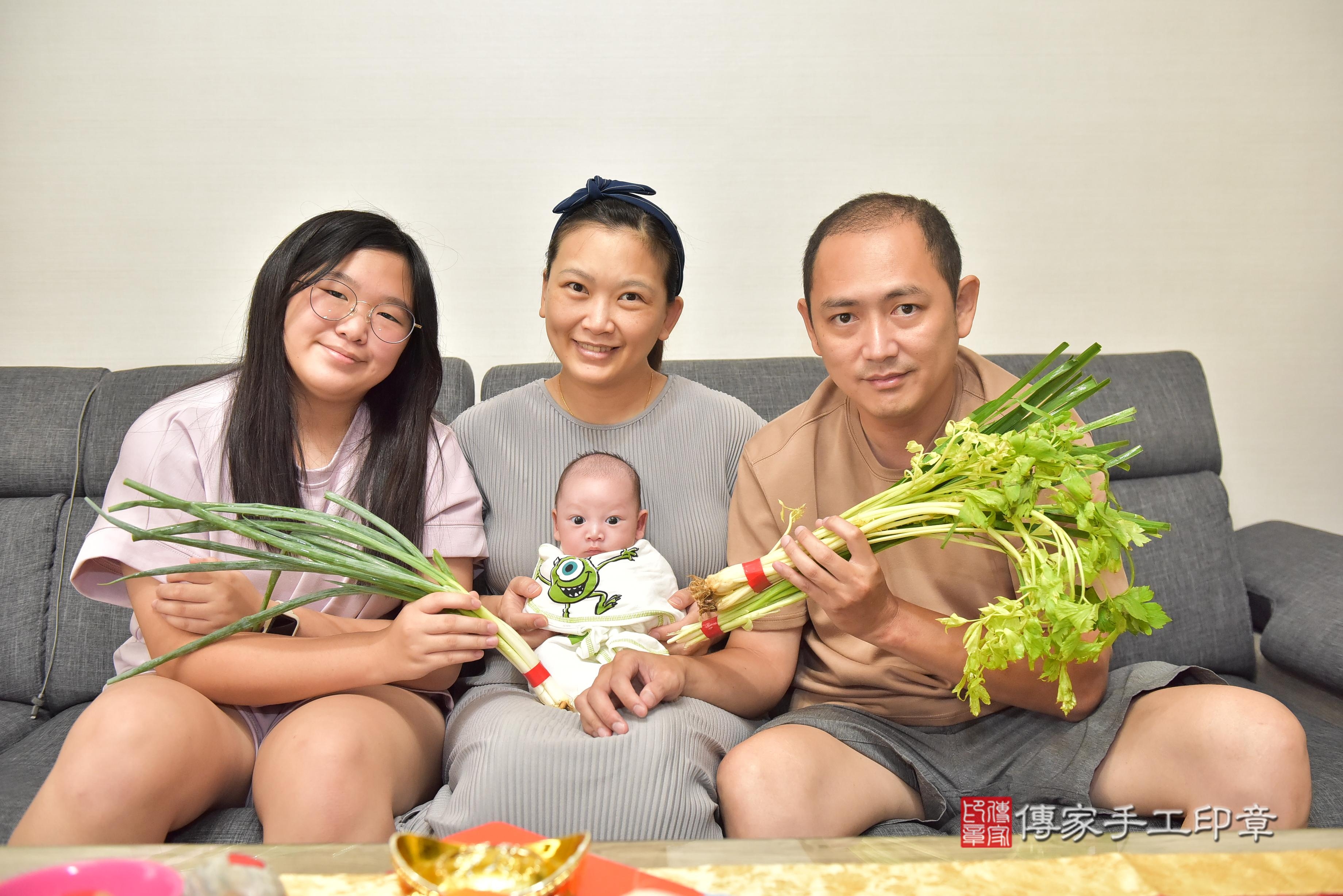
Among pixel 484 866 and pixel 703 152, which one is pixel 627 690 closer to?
pixel 484 866

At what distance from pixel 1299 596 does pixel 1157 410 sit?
20.6 inches

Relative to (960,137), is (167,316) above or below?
below

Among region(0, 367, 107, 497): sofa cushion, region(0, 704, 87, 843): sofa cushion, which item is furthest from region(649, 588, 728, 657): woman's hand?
region(0, 367, 107, 497): sofa cushion

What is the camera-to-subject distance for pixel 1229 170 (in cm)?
262

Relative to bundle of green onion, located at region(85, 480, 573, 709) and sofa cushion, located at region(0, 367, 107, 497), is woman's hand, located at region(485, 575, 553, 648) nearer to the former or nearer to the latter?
bundle of green onion, located at region(85, 480, 573, 709)

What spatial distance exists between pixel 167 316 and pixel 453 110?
3.32ft

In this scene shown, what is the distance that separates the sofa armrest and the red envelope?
1644mm

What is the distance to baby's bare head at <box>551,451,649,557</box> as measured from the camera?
1.66 m

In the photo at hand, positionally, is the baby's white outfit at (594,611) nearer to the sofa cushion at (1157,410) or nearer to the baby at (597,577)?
→ the baby at (597,577)

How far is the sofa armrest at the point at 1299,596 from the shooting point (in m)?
1.81

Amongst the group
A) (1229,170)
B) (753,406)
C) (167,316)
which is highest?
(1229,170)

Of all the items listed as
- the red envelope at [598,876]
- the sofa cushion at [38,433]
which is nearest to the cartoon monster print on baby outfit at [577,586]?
the red envelope at [598,876]

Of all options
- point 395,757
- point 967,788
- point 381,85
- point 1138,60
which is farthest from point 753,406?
point 1138,60

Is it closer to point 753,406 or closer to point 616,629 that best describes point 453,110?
point 753,406
